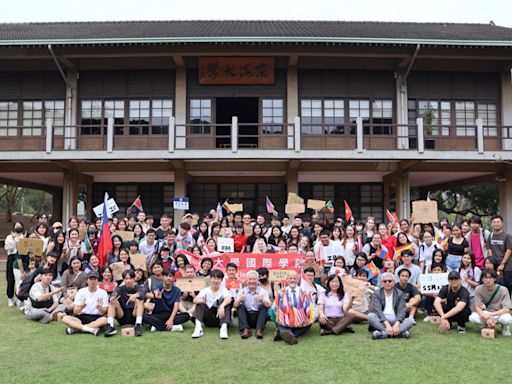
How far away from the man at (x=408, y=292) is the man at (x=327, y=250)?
1486 mm

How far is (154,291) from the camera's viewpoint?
736cm

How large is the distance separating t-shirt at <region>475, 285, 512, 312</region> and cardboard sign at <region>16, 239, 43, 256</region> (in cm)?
754

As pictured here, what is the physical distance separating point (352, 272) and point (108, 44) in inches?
411

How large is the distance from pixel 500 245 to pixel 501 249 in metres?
0.07

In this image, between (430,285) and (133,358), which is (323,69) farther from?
(133,358)

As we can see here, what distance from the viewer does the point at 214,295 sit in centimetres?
727

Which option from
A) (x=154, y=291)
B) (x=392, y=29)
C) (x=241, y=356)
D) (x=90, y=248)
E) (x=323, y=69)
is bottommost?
(x=241, y=356)

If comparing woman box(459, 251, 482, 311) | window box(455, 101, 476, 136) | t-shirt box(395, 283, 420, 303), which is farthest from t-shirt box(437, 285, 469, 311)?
window box(455, 101, 476, 136)

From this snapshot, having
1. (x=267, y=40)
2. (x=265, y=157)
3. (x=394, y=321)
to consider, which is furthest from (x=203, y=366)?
(x=267, y=40)

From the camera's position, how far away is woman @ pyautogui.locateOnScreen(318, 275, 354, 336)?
6938mm

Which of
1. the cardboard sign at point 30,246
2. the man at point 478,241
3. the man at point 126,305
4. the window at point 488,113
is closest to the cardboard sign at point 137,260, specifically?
the man at point 126,305

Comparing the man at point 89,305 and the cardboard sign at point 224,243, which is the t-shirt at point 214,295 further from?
the cardboard sign at point 224,243

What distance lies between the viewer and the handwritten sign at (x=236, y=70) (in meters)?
16.0

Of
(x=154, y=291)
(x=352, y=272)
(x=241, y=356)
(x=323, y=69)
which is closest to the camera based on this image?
(x=241, y=356)
